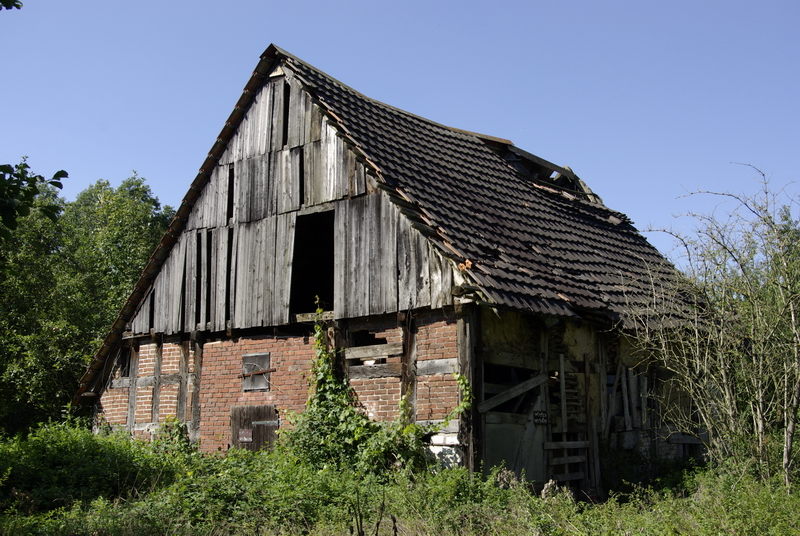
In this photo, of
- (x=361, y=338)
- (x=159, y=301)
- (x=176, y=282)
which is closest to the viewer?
(x=361, y=338)

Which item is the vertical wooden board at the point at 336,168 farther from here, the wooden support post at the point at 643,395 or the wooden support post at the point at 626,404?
the wooden support post at the point at 643,395

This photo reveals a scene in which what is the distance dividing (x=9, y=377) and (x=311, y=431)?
37.6 feet

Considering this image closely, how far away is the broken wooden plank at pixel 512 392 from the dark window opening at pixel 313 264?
4.28m

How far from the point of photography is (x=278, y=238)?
12.2m

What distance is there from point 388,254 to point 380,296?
24.9 inches

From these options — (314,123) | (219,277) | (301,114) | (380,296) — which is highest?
(301,114)

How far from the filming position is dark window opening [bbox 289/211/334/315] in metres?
13.1

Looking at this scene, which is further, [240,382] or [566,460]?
[240,382]

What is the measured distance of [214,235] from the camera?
13.2 meters

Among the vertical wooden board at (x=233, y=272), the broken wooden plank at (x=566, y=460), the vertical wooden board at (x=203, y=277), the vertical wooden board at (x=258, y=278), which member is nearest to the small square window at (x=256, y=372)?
the vertical wooden board at (x=258, y=278)

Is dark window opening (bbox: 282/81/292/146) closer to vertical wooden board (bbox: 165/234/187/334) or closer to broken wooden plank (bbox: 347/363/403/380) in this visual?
vertical wooden board (bbox: 165/234/187/334)

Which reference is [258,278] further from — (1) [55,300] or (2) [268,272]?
(1) [55,300]

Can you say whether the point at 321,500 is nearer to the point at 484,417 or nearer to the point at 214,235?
the point at 484,417

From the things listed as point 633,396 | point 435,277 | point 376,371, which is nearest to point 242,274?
point 376,371
